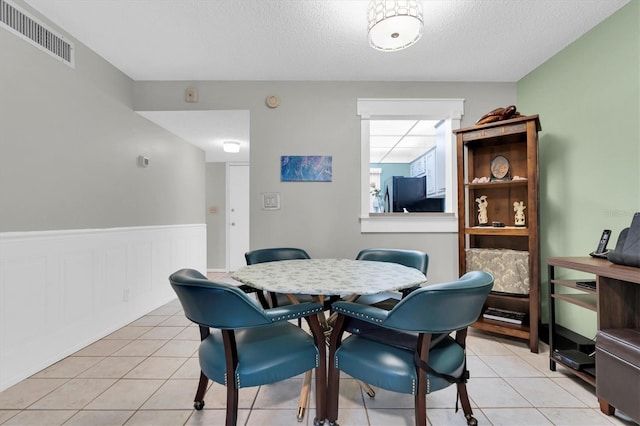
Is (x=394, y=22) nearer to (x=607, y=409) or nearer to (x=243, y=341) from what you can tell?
(x=243, y=341)

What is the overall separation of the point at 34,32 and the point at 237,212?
3.72m

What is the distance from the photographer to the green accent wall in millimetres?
1930

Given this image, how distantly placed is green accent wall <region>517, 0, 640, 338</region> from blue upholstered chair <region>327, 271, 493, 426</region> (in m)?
1.59

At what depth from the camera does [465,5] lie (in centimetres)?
192

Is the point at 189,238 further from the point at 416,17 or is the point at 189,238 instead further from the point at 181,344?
the point at 416,17

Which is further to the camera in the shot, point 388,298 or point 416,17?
point 388,298

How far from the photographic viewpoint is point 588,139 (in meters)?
2.21

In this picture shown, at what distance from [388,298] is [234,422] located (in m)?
1.20

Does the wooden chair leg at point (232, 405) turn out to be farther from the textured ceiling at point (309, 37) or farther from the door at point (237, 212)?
the door at point (237, 212)

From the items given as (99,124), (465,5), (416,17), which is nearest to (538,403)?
(416,17)

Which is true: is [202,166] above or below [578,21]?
below

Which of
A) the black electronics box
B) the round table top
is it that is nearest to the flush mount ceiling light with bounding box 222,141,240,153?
the round table top

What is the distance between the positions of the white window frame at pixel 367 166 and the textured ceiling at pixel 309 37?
0.25m

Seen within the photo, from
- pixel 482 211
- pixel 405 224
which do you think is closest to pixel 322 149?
Result: pixel 405 224
